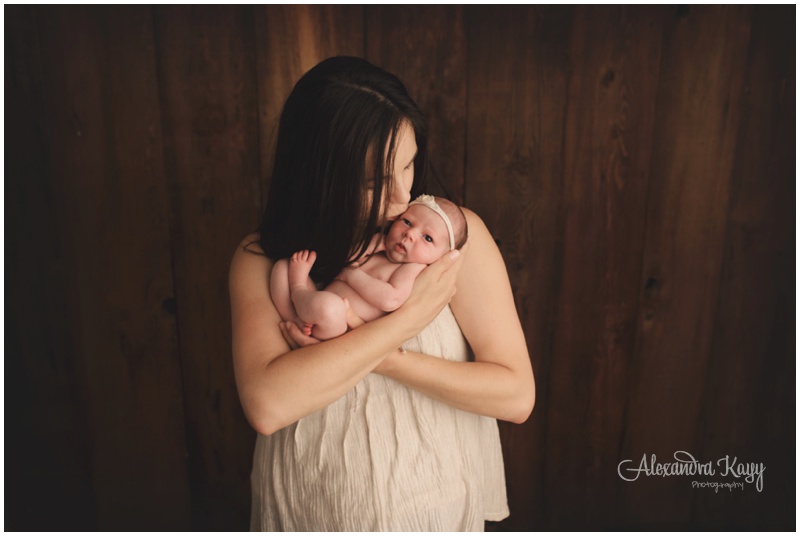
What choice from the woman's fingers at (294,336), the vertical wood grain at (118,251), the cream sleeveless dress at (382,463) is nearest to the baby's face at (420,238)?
the cream sleeveless dress at (382,463)

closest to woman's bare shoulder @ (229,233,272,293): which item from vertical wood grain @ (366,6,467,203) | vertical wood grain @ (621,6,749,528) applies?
vertical wood grain @ (366,6,467,203)

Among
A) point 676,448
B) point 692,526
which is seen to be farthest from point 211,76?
point 692,526

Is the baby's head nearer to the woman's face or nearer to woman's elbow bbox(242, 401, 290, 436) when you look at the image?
the woman's face

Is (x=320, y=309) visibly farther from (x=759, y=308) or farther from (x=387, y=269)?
(x=759, y=308)

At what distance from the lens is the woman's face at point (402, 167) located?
48.4 inches

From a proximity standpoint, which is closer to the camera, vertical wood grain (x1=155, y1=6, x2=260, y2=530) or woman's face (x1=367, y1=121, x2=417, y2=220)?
woman's face (x1=367, y1=121, x2=417, y2=220)

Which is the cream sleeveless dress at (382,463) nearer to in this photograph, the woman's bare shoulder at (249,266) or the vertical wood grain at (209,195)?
the woman's bare shoulder at (249,266)

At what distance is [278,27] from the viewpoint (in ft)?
6.00

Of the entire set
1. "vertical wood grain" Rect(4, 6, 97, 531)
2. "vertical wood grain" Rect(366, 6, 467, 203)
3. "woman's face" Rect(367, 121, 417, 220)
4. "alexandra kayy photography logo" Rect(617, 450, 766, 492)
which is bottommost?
"alexandra kayy photography logo" Rect(617, 450, 766, 492)

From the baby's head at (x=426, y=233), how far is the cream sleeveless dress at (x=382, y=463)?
0.52 feet

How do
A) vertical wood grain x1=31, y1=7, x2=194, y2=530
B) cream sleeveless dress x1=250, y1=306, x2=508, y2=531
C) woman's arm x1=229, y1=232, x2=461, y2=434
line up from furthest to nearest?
vertical wood grain x1=31, y1=7, x2=194, y2=530 → cream sleeveless dress x1=250, y1=306, x2=508, y2=531 → woman's arm x1=229, y1=232, x2=461, y2=434

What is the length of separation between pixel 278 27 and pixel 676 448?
198 centimetres

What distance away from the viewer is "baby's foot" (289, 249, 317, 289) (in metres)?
1.26

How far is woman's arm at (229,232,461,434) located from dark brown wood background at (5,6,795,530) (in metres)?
0.77
